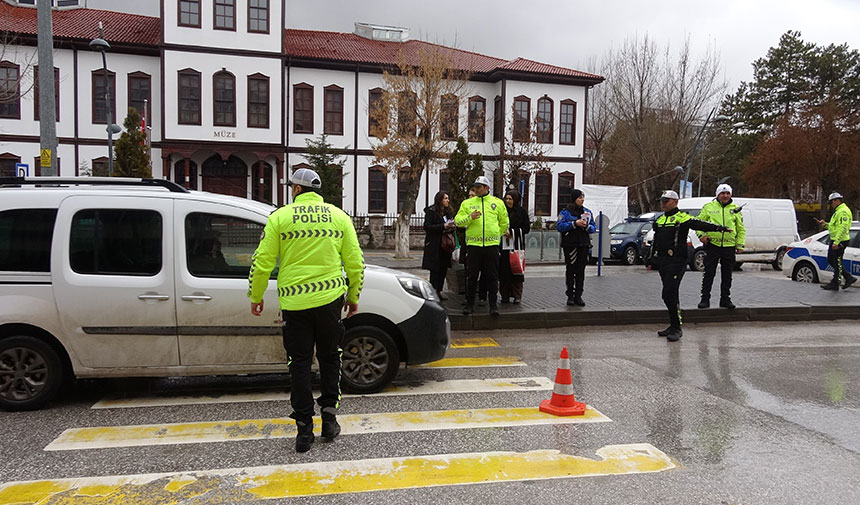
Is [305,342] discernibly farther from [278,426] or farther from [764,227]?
[764,227]

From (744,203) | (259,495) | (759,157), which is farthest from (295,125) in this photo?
(759,157)

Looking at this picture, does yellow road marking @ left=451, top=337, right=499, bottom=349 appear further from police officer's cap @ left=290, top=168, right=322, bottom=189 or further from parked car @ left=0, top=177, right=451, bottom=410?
police officer's cap @ left=290, top=168, right=322, bottom=189

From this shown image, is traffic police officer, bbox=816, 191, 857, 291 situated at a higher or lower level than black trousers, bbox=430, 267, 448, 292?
higher

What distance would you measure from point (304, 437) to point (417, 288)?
6.71ft

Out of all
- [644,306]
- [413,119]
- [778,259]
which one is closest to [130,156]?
[413,119]

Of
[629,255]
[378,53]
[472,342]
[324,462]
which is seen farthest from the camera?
[378,53]

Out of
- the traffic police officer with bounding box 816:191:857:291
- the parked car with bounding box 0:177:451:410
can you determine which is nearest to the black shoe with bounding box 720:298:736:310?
the traffic police officer with bounding box 816:191:857:291

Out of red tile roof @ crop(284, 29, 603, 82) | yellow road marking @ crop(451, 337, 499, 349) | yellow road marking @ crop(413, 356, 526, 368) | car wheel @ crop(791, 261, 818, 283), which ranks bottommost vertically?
yellow road marking @ crop(451, 337, 499, 349)

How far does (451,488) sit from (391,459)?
0.59m

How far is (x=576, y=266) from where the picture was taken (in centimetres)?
995

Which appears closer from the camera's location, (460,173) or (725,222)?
(725,222)

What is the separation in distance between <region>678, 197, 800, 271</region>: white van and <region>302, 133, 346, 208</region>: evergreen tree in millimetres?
16300

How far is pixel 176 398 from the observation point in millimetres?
5465

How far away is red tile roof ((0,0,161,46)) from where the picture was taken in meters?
29.2
